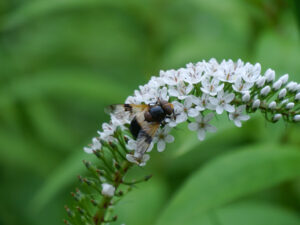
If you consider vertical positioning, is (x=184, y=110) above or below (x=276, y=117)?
above

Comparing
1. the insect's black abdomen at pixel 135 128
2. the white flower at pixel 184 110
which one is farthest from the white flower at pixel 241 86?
the insect's black abdomen at pixel 135 128

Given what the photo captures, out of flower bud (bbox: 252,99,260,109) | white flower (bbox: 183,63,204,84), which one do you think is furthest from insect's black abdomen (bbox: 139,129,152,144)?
flower bud (bbox: 252,99,260,109)

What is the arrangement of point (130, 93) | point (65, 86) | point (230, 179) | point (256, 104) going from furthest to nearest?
point (65, 86) < point (130, 93) < point (230, 179) < point (256, 104)

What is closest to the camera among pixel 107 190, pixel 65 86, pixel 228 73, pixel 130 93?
pixel 107 190

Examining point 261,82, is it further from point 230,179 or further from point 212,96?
point 230,179

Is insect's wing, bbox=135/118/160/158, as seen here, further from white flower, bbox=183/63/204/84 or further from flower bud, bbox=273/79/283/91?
flower bud, bbox=273/79/283/91

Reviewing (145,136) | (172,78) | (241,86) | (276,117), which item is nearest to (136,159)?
(145,136)

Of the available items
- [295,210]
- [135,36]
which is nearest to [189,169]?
[295,210]

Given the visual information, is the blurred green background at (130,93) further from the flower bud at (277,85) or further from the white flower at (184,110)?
the white flower at (184,110)
